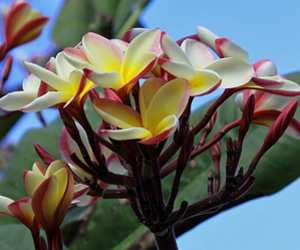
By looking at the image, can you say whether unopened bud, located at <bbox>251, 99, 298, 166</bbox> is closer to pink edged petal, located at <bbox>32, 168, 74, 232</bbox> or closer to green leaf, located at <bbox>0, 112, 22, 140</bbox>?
pink edged petal, located at <bbox>32, 168, 74, 232</bbox>

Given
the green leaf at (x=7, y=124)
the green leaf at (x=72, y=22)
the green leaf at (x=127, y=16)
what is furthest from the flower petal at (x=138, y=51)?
the green leaf at (x=72, y=22)

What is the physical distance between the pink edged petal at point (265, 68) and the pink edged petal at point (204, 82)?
10 cm

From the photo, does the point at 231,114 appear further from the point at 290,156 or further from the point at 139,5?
the point at 139,5

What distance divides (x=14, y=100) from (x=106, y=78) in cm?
11

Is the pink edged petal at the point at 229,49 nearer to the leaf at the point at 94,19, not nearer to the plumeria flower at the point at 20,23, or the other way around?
the plumeria flower at the point at 20,23

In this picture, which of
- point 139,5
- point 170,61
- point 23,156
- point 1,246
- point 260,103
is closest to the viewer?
point 170,61

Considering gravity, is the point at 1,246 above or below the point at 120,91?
below

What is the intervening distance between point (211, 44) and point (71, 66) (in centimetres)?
14

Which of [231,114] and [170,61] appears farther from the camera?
[231,114]

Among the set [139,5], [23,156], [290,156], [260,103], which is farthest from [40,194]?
[139,5]

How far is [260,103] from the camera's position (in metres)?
0.55

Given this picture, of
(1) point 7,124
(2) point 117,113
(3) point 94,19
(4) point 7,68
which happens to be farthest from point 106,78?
(3) point 94,19

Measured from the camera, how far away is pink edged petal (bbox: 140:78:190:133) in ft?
1.50

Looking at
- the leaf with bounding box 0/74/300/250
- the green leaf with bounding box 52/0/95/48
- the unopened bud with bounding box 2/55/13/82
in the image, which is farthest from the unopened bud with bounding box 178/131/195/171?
the green leaf with bounding box 52/0/95/48
